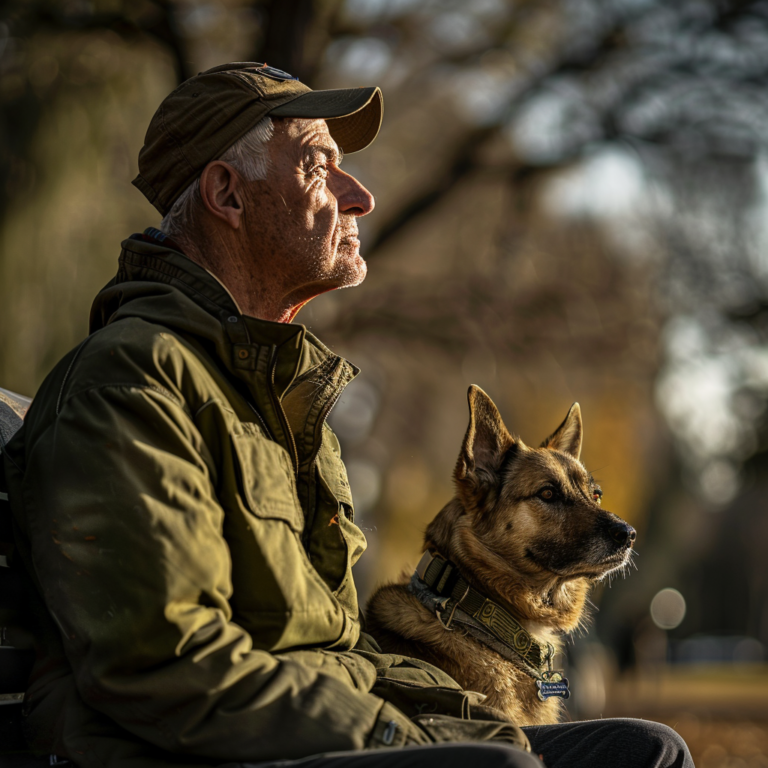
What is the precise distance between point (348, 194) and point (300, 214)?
0.25 meters

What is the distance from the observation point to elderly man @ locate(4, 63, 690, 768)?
1811mm

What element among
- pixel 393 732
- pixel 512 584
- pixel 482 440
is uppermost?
pixel 393 732

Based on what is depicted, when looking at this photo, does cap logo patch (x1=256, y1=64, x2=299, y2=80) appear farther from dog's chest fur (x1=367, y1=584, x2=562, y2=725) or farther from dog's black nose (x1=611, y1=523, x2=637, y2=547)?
dog's black nose (x1=611, y1=523, x2=637, y2=547)

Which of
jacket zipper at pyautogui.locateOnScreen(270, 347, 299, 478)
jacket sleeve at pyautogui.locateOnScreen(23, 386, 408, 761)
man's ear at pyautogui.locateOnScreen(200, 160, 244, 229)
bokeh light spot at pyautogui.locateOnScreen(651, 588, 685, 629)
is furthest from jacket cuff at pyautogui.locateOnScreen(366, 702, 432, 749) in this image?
bokeh light spot at pyautogui.locateOnScreen(651, 588, 685, 629)

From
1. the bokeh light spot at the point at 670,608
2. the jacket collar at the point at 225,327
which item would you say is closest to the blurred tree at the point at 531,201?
the jacket collar at the point at 225,327

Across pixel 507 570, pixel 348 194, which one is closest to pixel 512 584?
pixel 507 570

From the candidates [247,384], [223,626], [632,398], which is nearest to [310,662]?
[223,626]

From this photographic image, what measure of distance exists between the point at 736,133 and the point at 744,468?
4796mm

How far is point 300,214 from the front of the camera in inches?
110

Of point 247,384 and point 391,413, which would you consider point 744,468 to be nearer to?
point 391,413

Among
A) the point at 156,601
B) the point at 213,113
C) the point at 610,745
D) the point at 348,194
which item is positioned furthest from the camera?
the point at 348,194

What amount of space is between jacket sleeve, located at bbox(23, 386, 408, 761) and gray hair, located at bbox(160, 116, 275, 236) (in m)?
0.94

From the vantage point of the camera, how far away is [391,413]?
10570 millimetres

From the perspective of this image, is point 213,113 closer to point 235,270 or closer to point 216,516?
point 235,270
